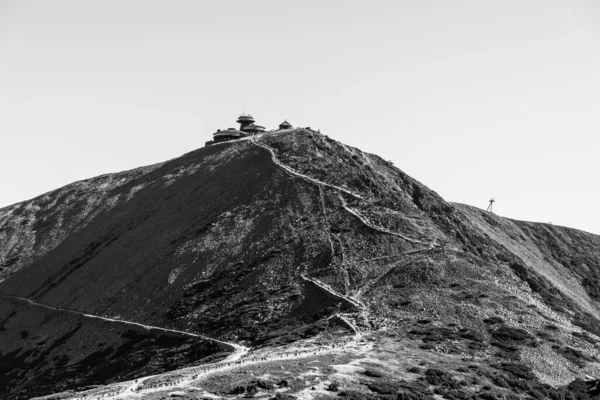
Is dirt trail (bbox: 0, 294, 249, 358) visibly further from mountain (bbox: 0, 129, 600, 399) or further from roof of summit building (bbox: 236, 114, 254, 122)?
roof of summit building (bbox: 236, 114, 254, 122)

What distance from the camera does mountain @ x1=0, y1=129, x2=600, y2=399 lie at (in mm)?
81062

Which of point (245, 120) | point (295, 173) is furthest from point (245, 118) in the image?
point (295, 173)

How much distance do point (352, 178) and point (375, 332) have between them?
5702 centimetres

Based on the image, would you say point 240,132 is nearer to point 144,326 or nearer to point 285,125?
point 285,125

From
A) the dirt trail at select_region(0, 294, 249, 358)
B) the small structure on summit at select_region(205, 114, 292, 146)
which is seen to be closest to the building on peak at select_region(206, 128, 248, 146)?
the small structure on summit at select_region(205, 114, 292, 146)

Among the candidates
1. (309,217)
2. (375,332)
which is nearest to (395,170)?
(309,217)

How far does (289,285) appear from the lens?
112 metres

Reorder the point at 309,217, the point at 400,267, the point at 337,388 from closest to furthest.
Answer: the point at 337,388, the point at 400,267, the point at 309,217

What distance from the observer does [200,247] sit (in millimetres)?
133125

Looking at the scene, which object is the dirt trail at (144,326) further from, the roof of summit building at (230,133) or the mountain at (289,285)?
the roof of summit building at (230,133)

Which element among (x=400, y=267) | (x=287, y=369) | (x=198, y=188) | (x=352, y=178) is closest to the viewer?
(x=287, y=369)

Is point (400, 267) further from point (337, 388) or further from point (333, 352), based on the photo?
point (337, 388)

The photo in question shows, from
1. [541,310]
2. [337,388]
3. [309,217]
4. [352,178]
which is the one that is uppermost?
[352,178]

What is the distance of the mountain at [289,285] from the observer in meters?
81.1
